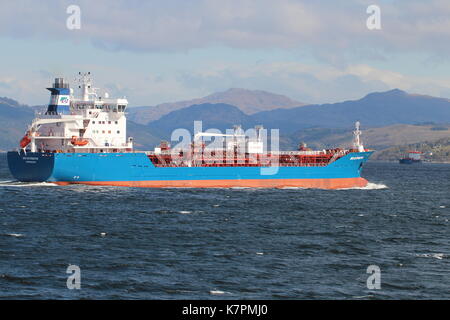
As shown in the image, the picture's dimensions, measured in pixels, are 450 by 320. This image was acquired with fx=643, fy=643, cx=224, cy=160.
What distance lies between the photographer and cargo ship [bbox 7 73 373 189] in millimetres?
71188

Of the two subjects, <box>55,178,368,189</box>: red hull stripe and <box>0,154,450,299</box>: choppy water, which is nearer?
<box>0,154,450,299</box>: choppy water

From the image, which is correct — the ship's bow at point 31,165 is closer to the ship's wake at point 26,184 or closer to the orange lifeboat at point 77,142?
the ship's wake at point 26,184

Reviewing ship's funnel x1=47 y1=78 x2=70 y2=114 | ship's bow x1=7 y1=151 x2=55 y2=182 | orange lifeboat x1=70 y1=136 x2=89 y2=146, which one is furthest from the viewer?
ship's funnel x1=47 y1=78 x2=70 y2=114

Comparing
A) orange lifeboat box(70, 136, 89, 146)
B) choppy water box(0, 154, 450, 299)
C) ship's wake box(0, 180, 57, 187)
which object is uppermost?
orange lifeboat box(70, 136, 89, 146)

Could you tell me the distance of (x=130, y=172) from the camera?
73.2m

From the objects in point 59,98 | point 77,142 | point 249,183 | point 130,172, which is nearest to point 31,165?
point 77,142

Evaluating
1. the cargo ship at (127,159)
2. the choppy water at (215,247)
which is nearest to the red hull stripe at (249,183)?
the cargo ship at (127,159)

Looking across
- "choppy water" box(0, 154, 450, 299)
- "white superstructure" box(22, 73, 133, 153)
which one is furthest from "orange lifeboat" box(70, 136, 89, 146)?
"choppy water" box(0, 154, 450, 299)

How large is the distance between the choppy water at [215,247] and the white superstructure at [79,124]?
29.3ft

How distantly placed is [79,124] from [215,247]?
4133 cm

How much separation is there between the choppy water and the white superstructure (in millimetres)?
8923

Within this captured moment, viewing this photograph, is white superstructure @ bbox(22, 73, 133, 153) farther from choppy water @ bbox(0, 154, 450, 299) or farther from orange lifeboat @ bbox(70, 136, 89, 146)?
choppy water @ bbox(0, 154, 450, 299)
